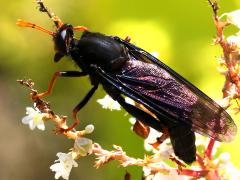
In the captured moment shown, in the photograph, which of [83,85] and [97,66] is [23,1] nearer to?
[83,85]

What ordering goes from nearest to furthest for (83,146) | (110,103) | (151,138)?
1. (83,146)
2. (151,138)
3. (110,103)

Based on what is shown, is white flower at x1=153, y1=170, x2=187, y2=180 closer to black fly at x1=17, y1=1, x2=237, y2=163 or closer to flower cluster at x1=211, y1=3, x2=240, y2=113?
black fly at x1=17, y1=1, x2=237, y2=163

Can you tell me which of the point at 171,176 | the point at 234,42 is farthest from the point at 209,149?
the point at 234,42

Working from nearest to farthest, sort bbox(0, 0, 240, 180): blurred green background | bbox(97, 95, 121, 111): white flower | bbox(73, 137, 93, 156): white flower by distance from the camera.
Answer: bbox(73, 137, 93, 156): white flower, bbox(97, 95, 121, 111): white flower, bbox(0, 0, 240, 180): blurred green background

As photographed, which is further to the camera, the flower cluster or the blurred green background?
the blurred green background

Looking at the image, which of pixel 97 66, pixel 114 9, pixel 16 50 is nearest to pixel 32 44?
pixel 16 50

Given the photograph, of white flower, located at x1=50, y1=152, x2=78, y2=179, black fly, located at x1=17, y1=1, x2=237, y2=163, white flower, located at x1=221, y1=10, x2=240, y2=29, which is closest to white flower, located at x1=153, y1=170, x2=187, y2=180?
black fly, located at x1=17, y1=1, x2=237, y2=163

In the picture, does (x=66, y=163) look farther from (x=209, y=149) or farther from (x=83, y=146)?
(x=209, y=149)
